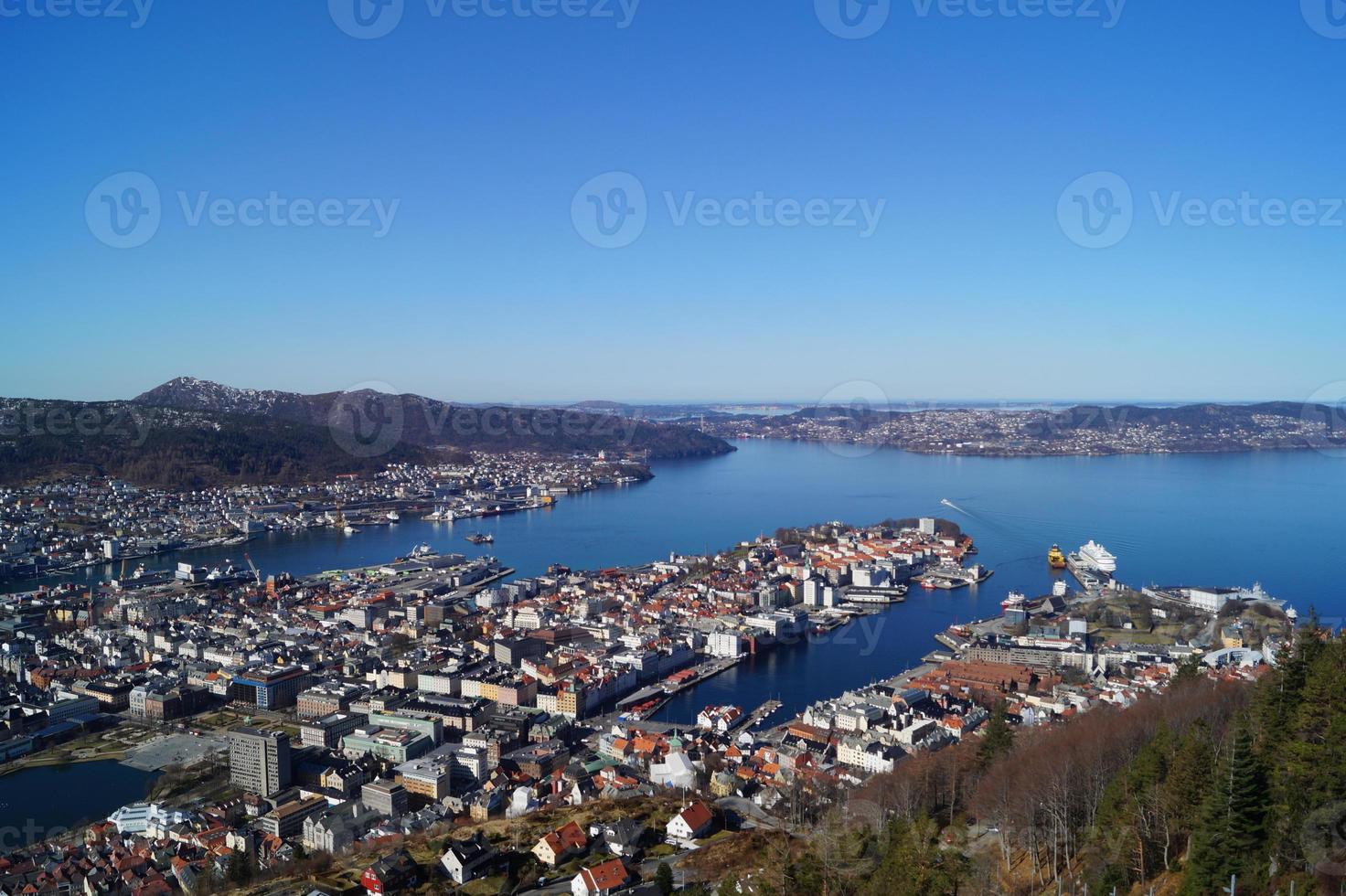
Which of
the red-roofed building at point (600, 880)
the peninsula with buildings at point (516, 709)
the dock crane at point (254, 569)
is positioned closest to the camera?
the red-roofed building at point (600, 880)

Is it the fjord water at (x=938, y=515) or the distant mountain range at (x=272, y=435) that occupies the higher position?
the distant mountain range at (x=272, y=435)

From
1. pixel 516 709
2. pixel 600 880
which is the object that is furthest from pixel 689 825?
pixel 516 709

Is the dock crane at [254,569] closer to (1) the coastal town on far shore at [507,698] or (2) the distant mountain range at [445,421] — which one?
(1) the coastal town on far shore at [507,698]

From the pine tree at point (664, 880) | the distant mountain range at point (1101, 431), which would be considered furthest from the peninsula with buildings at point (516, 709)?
the distant mountain range at point (1101, 431)

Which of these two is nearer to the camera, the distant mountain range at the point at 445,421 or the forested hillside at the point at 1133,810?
the forested hillside at the point at 1133,810

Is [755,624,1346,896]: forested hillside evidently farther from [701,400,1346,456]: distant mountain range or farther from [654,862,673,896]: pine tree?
[701,400,1346,456]: distant mountain range

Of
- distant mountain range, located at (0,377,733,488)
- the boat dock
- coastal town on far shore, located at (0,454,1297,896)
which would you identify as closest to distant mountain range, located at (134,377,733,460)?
distant mountain range, located at (0,377,733,488)

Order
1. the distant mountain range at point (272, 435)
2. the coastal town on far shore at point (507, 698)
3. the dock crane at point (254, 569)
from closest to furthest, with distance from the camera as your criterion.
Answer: the coastal town on far shore at point (507, 698), the dock crane at point (254, 569), the distant mountain range at point (272, 435)

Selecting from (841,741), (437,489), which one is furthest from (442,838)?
(437,489)
